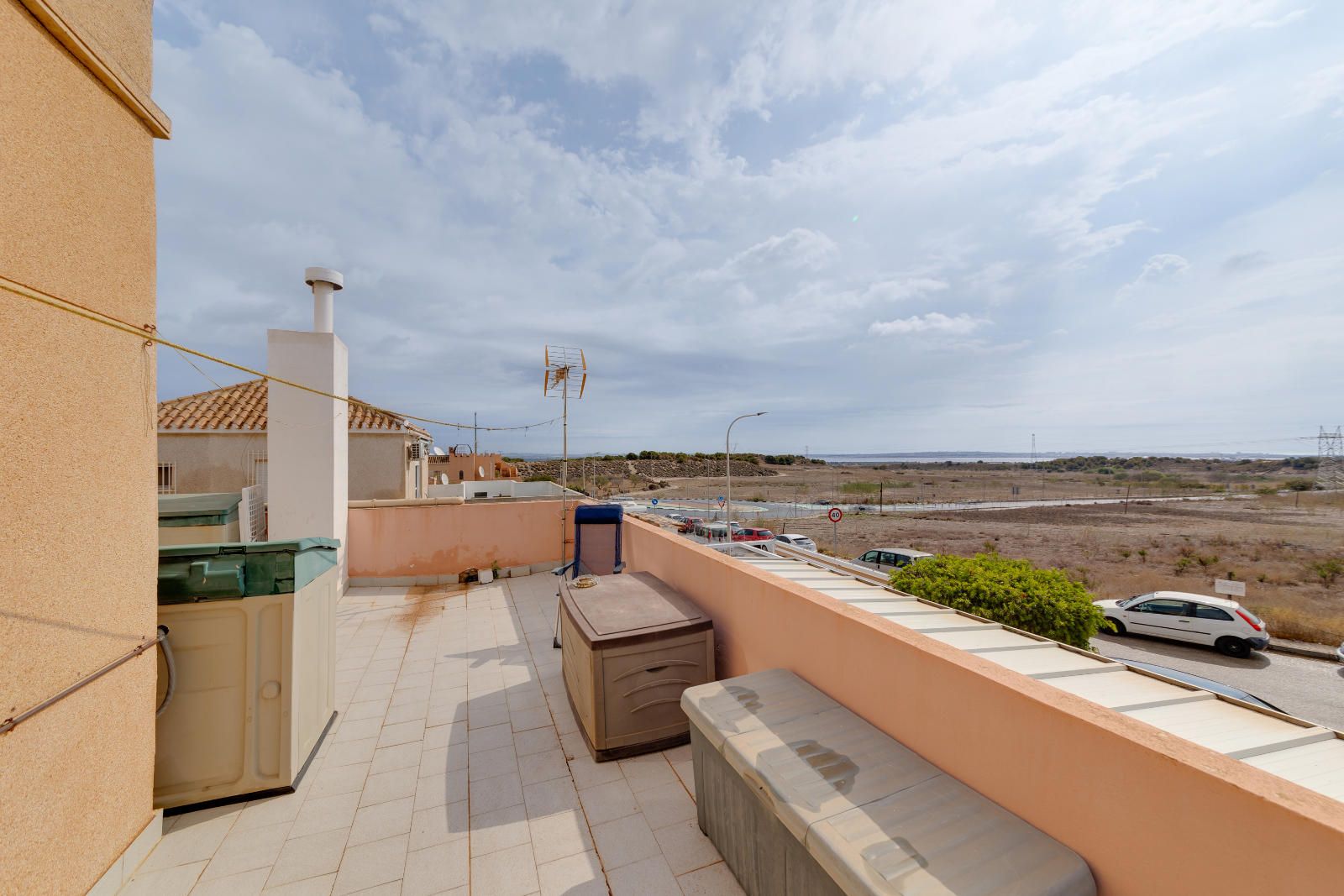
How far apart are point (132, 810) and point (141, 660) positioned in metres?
0.82

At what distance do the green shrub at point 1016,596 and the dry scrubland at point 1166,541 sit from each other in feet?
39.9

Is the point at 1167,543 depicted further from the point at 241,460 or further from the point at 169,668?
the point at 241,460

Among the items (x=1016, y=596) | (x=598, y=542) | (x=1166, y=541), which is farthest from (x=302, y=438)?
(x=1166, y=541)

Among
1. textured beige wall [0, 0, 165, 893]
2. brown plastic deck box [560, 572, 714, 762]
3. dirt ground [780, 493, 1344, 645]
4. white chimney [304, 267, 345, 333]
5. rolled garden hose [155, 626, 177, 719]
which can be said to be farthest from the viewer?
dirt ground [780, 493, 1344, 645]

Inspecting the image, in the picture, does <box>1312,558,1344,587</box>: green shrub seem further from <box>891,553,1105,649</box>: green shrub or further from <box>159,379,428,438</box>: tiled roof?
<box>159,379,428,438</box>: tiled roof

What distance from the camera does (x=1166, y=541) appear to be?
27.7 m

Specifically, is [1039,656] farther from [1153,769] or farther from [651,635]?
[651,635]

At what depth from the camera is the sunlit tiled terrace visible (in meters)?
2.79

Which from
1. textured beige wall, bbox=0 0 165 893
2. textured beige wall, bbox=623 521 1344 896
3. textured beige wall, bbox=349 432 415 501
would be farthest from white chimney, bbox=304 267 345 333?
textured beige wall, bbox=623 521 1344 896

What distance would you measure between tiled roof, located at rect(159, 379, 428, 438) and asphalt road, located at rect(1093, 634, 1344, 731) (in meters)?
17.7

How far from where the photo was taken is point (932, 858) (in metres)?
1.74

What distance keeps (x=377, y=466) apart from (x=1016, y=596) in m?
12.3

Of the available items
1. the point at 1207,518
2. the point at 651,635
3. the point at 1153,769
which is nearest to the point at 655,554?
the point at 651,635

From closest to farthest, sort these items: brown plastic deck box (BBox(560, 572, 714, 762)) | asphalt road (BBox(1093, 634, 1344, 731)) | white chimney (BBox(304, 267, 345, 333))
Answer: brown plastic deck box (BBox(560, 572, 714, 762))
white chimney (BBox(304, 267, 345, 333))
asphalt road (BBox(1093, 634, 1344, 731))
